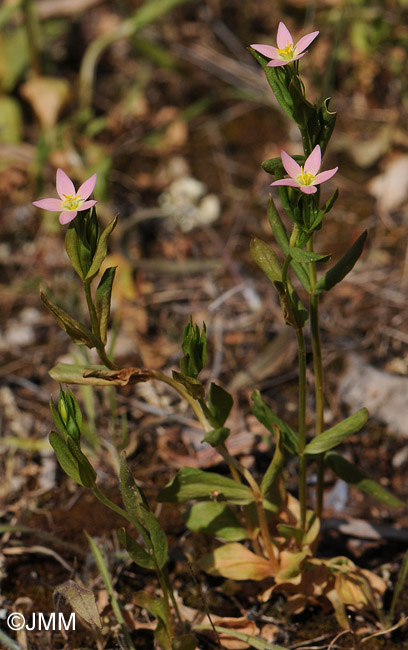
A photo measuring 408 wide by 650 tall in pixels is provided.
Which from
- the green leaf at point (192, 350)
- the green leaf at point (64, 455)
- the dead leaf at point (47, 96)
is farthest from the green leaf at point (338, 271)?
the dead leaf at point (47, 96)

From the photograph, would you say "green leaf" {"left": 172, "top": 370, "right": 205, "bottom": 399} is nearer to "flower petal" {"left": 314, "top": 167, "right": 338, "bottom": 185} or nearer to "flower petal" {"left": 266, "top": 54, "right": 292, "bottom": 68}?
"flower petal" {"left": 314, "top": 167, "right": 338, "bottom": 185}

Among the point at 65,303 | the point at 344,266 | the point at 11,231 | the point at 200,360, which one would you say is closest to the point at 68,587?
the point at 200,360

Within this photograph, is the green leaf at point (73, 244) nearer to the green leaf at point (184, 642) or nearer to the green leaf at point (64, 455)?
the green leaf at point (64, 455)

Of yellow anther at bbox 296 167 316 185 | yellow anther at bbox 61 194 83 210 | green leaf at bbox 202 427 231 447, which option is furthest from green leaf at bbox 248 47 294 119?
green leaf at bbox 202 427 231 447

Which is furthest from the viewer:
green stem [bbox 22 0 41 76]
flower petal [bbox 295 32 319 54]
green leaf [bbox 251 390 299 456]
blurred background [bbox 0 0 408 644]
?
green stem [bbox 22 0 41 76]

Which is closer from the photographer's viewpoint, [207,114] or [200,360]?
[200,360]

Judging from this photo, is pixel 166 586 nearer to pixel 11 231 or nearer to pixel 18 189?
pixel 11 231
